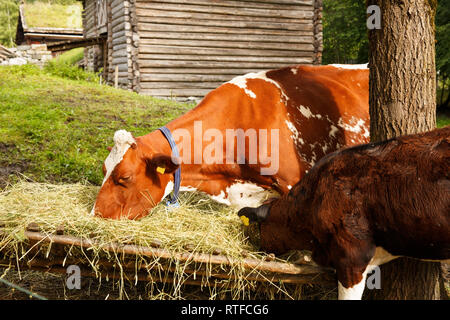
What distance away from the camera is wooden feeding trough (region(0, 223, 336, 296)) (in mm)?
2811

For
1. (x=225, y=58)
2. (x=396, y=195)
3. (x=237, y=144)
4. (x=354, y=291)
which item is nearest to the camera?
(x=396, y=195)

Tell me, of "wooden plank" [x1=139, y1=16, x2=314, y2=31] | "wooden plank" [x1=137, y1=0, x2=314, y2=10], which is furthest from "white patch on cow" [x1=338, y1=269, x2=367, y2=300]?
"wooden plank" [x1=137, y1=0, x2=314, y2=10]

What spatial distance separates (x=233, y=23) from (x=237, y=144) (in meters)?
11.9

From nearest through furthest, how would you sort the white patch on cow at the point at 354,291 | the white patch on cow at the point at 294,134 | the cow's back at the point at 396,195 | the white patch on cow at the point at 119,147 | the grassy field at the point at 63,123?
1. the cow's back at the point at 396,195
2. the white patch on cow at the point at 354,291
3. the white patch on cow at the point at 119,147
4. the white patch on cow at the point at 294,134
5. the grassy field at the point at 63,123

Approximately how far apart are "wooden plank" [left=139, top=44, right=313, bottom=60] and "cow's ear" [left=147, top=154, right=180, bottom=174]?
11.2 meters

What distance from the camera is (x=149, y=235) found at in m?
3.06

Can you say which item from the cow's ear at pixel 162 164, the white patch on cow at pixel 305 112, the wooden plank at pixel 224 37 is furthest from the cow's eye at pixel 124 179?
the wooden plank at pixel 224 37

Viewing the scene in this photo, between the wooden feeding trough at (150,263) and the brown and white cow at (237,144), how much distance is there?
1.62 ft

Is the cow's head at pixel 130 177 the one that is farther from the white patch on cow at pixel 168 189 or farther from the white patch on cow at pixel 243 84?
the white patch on cow at pixel 243 84

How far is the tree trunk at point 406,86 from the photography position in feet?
9.89

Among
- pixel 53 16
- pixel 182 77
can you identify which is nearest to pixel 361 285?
pixel 182 77

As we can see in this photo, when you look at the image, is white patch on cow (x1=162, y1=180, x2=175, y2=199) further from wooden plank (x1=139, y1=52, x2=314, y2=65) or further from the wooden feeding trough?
wooden plank (x1=139, y1=52, x2=314, y2=65)

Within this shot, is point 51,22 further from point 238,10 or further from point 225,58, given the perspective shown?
point 225,58

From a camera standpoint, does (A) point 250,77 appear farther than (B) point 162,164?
Yes
